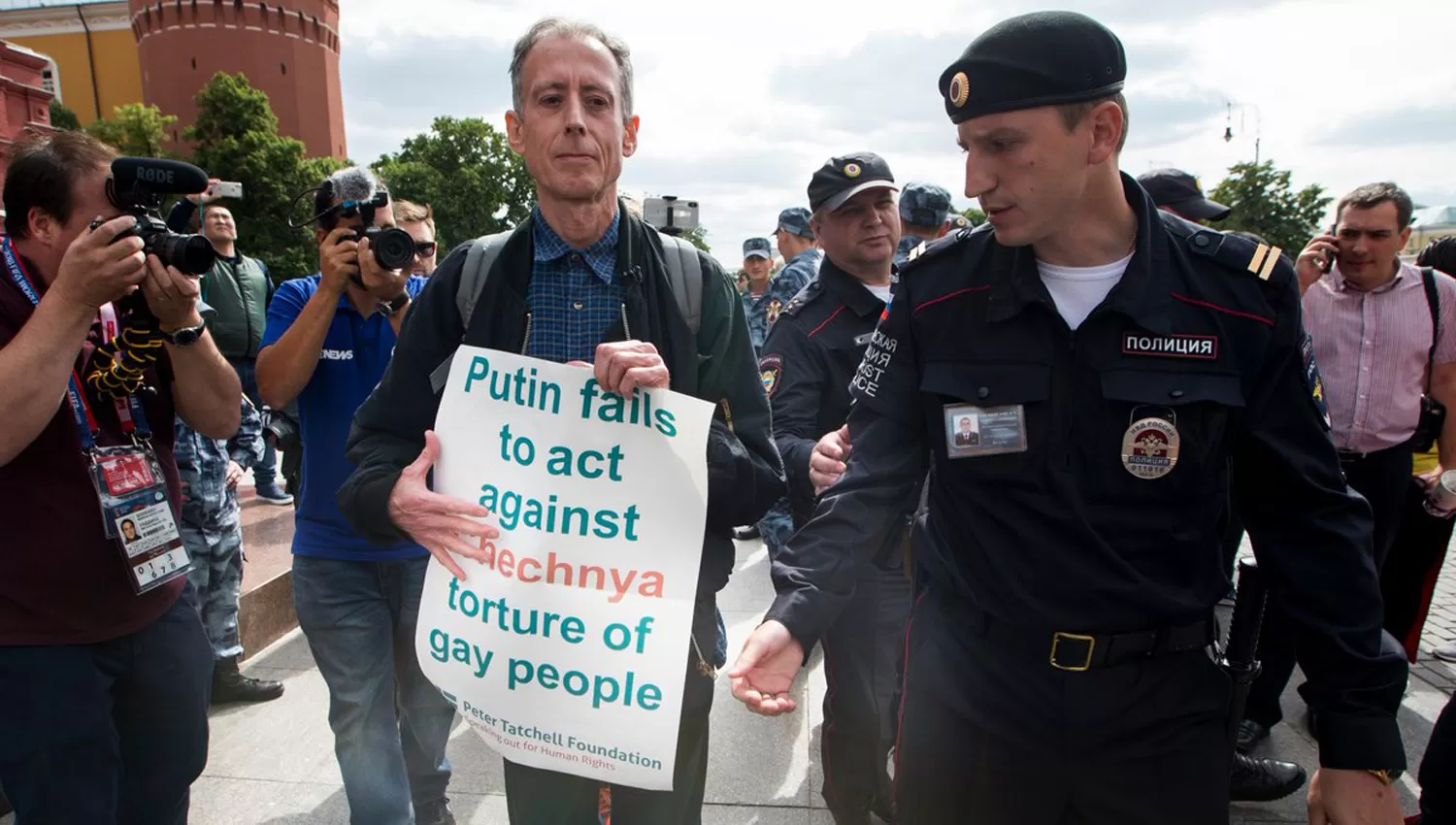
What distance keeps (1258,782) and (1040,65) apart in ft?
9.34

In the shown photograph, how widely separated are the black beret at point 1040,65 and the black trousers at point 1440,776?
1732mm

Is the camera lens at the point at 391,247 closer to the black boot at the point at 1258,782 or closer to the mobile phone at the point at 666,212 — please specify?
the black boot at the point at 1258,782

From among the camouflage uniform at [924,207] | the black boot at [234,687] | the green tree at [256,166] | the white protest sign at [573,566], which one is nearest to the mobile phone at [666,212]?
the camouflage uniform at [924,207]

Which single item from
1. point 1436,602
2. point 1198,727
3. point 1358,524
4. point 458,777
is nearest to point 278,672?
point 458,777

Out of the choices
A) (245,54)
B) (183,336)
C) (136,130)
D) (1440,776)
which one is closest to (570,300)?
(183,336)

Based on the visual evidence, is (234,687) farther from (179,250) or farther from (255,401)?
(255,401)

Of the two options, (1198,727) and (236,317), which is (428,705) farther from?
(236,317)

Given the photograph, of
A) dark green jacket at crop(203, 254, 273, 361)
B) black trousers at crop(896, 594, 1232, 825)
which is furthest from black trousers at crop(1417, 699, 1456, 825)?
dark green jacket at crop(203, 254, 273, 361)

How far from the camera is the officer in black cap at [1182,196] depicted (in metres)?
3.73

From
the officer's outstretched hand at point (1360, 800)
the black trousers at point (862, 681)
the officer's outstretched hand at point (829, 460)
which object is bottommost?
the black trousers at point (862, 681)

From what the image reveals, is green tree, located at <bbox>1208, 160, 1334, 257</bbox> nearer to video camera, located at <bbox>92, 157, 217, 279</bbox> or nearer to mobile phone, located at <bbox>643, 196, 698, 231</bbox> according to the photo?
mobile phone, located at <bbox>643, 196, 698, 231</bbox>

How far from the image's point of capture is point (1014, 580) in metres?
1.60

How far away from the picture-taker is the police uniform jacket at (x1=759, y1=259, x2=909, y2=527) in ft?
9.69

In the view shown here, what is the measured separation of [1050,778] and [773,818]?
175cm
